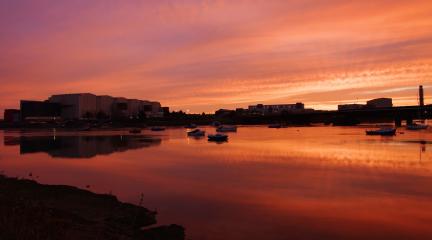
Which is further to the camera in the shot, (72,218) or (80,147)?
(80,147)

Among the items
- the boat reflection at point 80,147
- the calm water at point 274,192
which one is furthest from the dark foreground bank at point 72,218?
the boat reflection at point 80,147

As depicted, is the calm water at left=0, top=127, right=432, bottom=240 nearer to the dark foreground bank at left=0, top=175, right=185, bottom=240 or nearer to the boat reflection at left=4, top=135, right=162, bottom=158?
the dark foreground bank at left=0, top=175, right=185, bottom=240

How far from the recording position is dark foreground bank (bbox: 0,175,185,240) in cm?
1105

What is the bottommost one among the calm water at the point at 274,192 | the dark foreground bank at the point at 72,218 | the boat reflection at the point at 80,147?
the calm water at the point at 274,192

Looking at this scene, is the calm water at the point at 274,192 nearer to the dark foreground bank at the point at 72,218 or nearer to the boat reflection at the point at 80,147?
the dark foreground bank at the point at 72,218

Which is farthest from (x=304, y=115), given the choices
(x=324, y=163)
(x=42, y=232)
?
(x=42, y=232)

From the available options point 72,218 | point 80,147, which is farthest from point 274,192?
point 80,147

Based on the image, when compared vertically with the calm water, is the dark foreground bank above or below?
above

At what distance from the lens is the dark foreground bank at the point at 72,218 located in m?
11.1

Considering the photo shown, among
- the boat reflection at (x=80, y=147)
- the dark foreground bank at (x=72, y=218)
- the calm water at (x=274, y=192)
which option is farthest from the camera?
the boat reflection at (x=80, y=147)

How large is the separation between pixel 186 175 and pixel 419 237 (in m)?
20.3

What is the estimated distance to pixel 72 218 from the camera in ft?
48.6

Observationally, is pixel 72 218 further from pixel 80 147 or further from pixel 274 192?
pixel 80 147

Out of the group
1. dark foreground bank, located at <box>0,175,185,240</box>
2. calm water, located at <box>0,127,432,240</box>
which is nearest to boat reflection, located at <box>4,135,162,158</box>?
calm water, located at <box>0,127,432,240</box>
